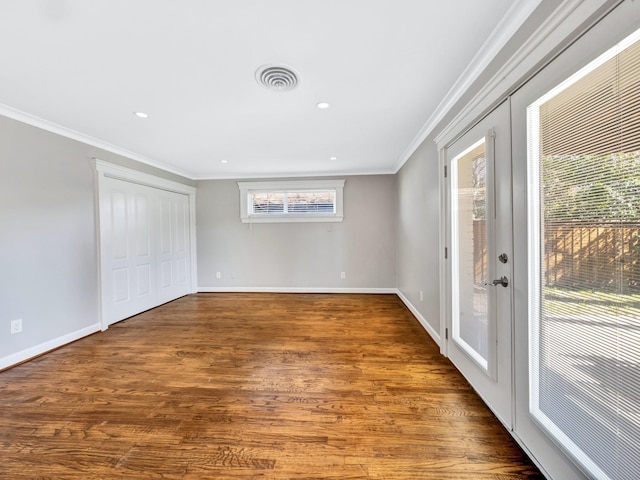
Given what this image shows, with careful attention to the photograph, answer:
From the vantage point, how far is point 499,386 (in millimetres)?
1552

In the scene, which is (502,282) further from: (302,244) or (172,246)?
(172,246)

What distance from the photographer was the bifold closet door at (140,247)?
332 centimetres

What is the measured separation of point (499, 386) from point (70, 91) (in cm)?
371

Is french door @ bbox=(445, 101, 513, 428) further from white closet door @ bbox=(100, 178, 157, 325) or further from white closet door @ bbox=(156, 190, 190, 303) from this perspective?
white closet door @ bbox=(156, 190, 190, 303)

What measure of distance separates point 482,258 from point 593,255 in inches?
29.8

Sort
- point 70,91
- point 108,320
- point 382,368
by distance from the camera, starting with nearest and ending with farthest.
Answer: point 70,91 → point 382,368 → point 108,320

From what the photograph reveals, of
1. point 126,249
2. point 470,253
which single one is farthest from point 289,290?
point 470,253

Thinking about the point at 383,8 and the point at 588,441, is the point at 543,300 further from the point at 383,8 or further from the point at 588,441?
the point at 383,8

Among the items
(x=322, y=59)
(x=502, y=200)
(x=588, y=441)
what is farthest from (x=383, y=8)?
(x=588, y=441)

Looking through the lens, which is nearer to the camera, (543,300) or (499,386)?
(543,300)

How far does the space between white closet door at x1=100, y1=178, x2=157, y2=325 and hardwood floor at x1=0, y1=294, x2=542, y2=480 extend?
0.71m

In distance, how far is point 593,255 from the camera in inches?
39.3

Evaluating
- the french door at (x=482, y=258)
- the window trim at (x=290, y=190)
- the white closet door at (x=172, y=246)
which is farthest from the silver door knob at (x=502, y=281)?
the white closet door at (x=172, y=246)

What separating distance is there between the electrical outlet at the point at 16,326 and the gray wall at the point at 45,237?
1.1 inches
